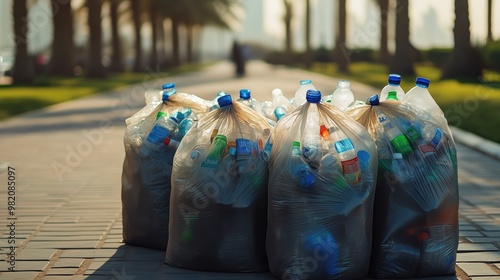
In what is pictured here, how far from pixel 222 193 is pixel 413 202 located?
1008 mm

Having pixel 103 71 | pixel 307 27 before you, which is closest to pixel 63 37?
pixel 103 71

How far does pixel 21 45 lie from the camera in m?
30.8

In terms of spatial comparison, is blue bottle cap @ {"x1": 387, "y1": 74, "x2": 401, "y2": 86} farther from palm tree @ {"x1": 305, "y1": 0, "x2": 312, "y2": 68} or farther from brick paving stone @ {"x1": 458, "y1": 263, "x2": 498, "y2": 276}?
palm tree @ {"x1": 305, "y1": 0, "x2": 312, "y2": 68}

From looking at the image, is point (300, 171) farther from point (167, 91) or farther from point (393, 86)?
point (167, 91)

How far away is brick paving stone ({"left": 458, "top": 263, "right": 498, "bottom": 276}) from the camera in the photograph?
495 cm

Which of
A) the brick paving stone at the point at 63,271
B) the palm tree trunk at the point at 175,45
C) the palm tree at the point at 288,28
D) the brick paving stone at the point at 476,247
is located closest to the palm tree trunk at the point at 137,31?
the palm tree trunk at the point at 175,45

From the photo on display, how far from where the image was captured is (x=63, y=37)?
38.8 metres

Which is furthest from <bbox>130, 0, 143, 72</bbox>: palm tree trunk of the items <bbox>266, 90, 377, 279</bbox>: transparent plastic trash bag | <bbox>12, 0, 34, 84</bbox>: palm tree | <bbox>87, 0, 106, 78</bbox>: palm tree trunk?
<bbox>266, 90, 377, 279</bbox>: transparent plastic trash bag

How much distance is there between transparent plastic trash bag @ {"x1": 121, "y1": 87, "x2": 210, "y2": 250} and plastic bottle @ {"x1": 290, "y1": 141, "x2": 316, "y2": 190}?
40.5 inches

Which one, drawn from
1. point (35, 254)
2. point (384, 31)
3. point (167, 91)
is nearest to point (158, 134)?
point (167, 91)

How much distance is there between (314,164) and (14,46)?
91.4 ft

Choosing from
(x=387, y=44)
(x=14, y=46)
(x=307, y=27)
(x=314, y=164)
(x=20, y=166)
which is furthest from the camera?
(x=307, y=27)

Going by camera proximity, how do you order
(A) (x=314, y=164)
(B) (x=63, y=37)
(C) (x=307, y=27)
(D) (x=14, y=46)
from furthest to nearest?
(C) (x=307, y=27), (B) (x=63, y=37), (D) (x=14, y=46), (A) (x=314, y=164)

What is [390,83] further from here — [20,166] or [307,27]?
[307,27]
